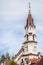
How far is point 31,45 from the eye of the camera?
11000 cm

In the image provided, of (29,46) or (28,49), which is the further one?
(28,49)

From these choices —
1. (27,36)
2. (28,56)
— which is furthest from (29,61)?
(27,36)

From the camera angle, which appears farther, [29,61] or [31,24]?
[31,24]

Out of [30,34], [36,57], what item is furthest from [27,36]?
[36,57]

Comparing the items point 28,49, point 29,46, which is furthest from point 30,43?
point 28,49

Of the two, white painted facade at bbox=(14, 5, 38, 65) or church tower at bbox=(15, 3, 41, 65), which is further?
white painted facade at bbox=(14, 5, 38, 65)

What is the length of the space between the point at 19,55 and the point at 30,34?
335 inches

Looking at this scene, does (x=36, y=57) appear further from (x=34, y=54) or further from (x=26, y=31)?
(x=26, y=31)

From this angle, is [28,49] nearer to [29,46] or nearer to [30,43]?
[29,46]

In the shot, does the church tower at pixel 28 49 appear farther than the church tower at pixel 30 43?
No

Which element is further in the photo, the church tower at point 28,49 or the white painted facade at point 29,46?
the white painted facade at point 29,46

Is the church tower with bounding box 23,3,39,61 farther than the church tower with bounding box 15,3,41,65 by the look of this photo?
Yes

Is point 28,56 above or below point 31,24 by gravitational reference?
below

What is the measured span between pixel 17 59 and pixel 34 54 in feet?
25.9
